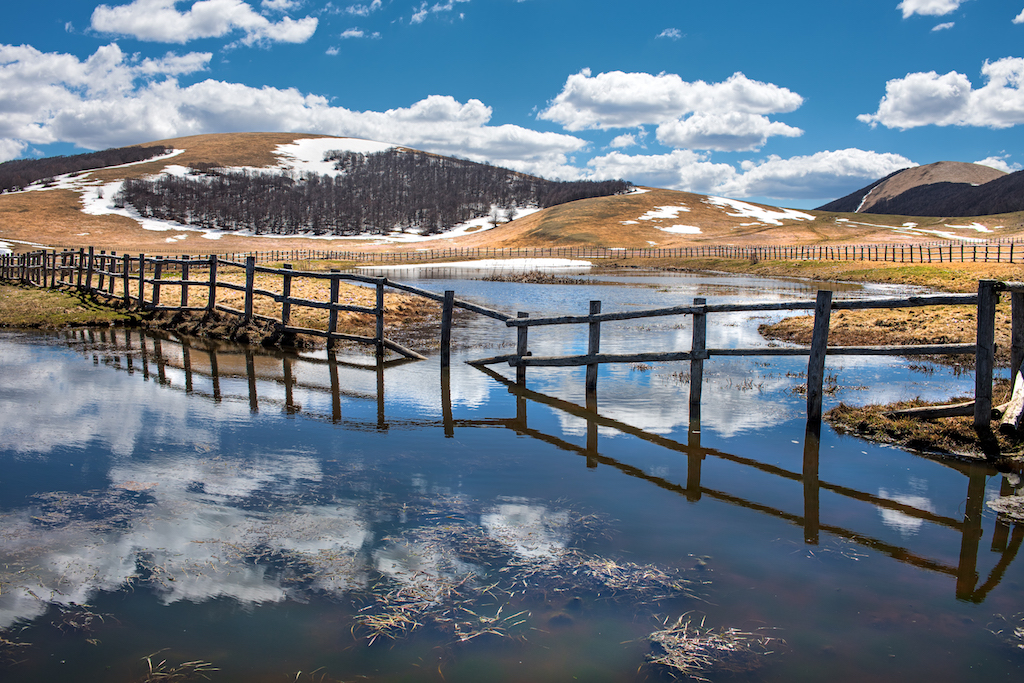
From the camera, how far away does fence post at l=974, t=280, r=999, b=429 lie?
8.99m

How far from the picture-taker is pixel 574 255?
322 feet

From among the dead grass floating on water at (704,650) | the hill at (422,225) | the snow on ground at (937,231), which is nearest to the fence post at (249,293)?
the dead grass floating on water at (704,650)

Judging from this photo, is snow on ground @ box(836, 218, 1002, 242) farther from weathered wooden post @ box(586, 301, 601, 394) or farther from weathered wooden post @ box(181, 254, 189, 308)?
weathered wooden post @ box(181, 254, 189, 308)

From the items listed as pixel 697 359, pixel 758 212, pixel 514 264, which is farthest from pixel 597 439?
pixel 758 212

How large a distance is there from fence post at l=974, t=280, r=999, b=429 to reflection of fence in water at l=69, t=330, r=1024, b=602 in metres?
0.88

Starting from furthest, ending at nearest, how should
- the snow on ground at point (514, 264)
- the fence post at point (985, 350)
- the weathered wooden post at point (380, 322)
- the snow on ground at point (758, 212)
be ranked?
the snow on ground at point (758, 212) → the snow on ground at point (514, 264) → the weathered wooden post at point (380, 322) → the fence post at point (985, 350)

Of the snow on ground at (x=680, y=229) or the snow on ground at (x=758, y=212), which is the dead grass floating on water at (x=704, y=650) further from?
the snow on ground at (x=758, y=212)

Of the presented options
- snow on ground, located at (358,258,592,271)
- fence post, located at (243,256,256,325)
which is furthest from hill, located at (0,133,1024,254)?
fence post, located at (243,256,256,325)

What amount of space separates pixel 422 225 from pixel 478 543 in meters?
182

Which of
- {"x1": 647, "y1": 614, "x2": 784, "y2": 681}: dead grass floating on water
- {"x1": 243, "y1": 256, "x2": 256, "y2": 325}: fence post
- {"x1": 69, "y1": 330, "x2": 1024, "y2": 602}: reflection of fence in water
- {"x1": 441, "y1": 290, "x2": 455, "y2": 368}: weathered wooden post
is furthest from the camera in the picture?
{"x1": 243, "y1": 256, "x2": 256, "y2": 325}: fence post

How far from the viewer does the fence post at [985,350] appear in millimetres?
8992

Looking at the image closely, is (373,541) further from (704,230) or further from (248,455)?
(704,230)

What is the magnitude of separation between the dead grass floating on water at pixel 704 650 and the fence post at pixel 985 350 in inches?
252

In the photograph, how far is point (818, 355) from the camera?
33.0ft
